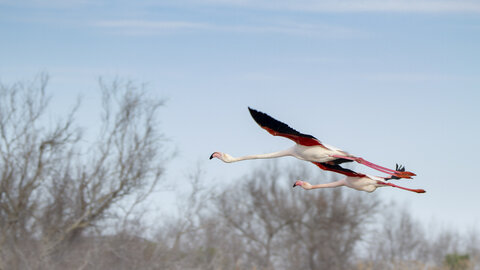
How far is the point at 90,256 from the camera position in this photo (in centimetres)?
4175

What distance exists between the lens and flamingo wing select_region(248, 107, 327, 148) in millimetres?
9922

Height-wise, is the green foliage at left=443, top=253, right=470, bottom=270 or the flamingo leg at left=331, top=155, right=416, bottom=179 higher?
the green foliage at left=443, top=253, right=470, bottom=270

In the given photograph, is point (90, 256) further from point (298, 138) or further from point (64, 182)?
point (298, 138)

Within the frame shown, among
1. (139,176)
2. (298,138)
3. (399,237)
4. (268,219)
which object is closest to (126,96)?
(139,176)

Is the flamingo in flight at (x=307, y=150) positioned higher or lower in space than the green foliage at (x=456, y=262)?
lower

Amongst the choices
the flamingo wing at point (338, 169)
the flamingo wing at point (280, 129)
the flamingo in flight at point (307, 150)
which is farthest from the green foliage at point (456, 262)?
the flamingo wing at point (280, 129)

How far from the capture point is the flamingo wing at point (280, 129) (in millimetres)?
9922

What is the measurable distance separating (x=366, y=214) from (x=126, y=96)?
20.7 metres

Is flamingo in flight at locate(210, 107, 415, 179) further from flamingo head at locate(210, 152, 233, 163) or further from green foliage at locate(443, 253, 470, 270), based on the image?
green foliage at locate(443, 253, 470, 270)

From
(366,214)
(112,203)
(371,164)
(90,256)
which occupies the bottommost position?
(371,164)

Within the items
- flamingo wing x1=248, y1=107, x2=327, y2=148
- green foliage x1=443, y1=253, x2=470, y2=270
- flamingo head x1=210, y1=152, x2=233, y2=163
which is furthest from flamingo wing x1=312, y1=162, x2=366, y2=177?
green foliage x1=443, y1=253, x2=470, y2=270

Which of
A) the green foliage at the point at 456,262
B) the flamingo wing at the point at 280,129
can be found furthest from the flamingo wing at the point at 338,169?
the green foliage at the point at 456,262

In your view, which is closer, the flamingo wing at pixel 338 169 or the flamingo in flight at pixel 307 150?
the flamingo in flight at pixel 307 150

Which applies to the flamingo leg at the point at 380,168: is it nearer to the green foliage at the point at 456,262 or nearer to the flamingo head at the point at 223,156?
the flamingo head at the point at 223,156
